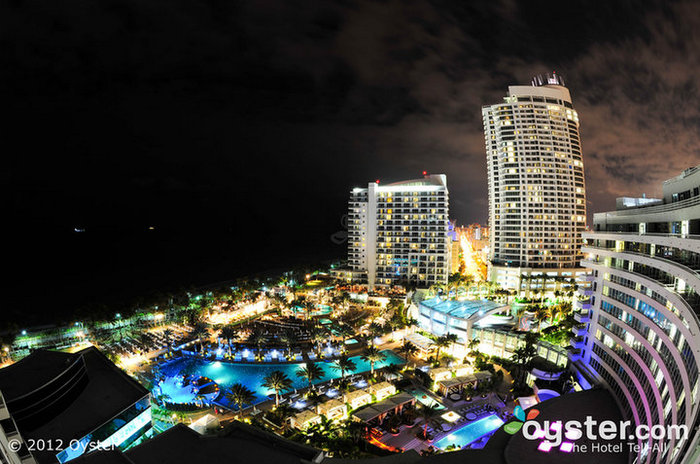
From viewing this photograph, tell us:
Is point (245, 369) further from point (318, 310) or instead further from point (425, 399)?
point (318, 310)

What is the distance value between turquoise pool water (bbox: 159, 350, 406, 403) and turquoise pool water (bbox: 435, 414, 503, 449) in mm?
17447

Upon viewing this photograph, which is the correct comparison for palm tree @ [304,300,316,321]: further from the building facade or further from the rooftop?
the rooftop

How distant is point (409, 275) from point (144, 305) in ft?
224

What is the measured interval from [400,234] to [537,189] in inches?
1593

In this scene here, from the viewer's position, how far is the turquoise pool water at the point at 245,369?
50188mm

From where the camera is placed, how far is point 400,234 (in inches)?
3979

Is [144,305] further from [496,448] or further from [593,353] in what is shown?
[593,353]

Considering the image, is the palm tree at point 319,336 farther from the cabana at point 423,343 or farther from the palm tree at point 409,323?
the palm tree at point 409,323

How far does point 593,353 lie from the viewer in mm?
36312

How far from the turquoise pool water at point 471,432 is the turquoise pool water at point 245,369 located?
687 inches

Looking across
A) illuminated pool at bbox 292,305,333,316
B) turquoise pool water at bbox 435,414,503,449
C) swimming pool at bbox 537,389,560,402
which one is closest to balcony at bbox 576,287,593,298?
swimming pool at bbox 537,389,560,402

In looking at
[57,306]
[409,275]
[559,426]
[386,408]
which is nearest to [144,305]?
[57,306]

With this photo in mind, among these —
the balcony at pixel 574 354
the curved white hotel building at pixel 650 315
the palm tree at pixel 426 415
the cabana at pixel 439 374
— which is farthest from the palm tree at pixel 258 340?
the curved white hotel building at pixel 650 315

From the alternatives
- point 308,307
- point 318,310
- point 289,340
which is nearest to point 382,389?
point 289,340
